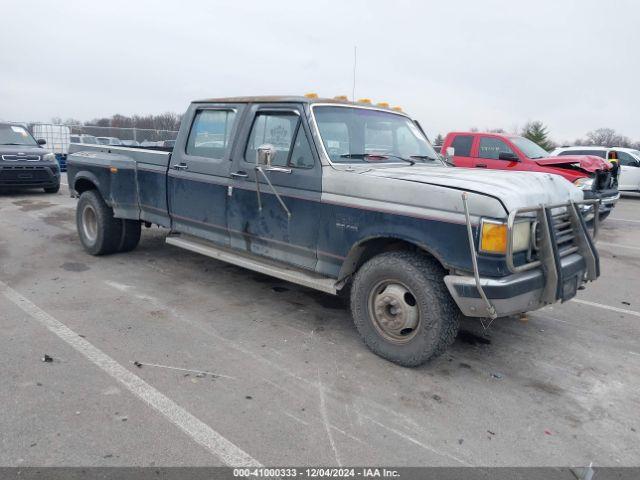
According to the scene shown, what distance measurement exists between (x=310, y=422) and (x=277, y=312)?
192cm

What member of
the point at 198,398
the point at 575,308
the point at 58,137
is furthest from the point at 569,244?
the point at 58,137

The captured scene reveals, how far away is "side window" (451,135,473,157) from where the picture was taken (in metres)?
10.9

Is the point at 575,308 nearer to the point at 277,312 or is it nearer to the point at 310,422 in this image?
the point at 277,312

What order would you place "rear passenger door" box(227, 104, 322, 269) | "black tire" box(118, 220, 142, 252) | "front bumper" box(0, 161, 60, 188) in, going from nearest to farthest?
"rear passenger door" box(227, 104, 322, 269), "black tire" box(118, 220, 142, 252), "front bumper" box(0, 161, 60, 188)

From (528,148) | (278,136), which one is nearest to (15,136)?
(278,136)

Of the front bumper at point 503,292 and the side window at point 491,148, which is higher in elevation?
the side window at point 491,148

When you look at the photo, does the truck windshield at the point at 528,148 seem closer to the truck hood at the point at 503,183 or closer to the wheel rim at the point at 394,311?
the truck hood at the point at 503,183

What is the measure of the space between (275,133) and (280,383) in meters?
2.35

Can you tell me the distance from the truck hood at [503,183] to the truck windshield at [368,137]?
44 centimetres

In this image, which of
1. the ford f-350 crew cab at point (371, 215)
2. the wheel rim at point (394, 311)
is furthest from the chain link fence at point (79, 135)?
the wheel rim at point (394, 311)

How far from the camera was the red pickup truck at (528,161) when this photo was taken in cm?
990

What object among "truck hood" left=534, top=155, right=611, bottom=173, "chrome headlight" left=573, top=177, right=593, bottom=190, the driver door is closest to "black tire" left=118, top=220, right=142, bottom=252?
"truck hood" left=534, top=155, right=611, bottom=173

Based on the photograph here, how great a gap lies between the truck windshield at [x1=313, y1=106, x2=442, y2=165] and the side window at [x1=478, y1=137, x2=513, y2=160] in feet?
19.1

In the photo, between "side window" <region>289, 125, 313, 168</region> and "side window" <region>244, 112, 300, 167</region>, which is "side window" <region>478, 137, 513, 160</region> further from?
"side window" <region>289, 125, 313, 168</region>
